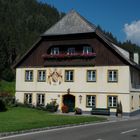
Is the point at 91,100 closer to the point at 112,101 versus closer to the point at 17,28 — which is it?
the point at 112,101

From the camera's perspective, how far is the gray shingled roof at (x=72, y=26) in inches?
1764

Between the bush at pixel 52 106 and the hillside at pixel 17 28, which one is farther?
the hillside at pixel 17 28

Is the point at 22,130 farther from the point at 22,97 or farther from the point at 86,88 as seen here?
the point at 22,97

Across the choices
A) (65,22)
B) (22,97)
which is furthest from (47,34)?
(22,97)

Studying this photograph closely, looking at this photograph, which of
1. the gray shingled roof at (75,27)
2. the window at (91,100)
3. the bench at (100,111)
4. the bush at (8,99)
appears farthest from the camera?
the bush at (8,99)

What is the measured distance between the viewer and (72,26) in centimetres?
4600

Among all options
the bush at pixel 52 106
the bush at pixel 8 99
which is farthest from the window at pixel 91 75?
the bush at pixel 8 99

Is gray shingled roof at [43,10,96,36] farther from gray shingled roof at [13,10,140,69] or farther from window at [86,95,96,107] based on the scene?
window at [86,95,96,107]

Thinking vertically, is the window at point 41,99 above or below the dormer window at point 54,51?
below

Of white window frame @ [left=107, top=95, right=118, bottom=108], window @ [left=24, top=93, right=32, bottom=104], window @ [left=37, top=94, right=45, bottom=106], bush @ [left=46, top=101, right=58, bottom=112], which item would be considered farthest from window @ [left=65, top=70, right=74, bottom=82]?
window @ [left=24, top=93, right=32, bottom=104]

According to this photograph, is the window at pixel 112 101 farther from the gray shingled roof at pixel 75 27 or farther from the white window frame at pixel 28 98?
the white window frame at pixel 28 98

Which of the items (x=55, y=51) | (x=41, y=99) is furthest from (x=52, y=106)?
(x=55, y=51)

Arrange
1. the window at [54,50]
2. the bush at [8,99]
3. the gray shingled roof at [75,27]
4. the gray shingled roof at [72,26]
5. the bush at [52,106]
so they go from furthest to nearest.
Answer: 1. the window at [54,50]
2. the bush at [8,99]
3. the gray shingled roof at [72,26]
4. the bush at [52,106]
5. the gray shingled roof at [75,27]

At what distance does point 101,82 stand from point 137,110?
24.2 feet
